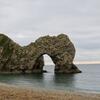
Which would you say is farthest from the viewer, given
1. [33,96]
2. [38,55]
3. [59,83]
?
[38,55]

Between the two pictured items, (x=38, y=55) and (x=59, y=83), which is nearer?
(x=59, y=83)

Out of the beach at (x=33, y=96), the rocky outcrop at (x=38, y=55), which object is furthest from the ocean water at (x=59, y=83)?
the rocky outcrop at (x=38, y=55)

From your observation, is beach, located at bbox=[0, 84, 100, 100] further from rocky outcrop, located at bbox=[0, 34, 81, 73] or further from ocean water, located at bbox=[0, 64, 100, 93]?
rocky outcrop, located at bbox=[0, 34, 81, 73]

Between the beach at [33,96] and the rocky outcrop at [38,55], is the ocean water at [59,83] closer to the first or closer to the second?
the beach at [33,96]

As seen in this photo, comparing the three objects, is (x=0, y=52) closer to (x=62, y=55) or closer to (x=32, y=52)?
(x=32, y=52)

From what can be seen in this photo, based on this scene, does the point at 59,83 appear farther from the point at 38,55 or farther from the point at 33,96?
the point at 38,55

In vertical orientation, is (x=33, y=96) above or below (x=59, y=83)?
above

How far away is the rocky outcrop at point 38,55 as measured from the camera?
153 m

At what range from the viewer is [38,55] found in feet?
513

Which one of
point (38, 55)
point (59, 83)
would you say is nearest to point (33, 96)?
point (59, 83)

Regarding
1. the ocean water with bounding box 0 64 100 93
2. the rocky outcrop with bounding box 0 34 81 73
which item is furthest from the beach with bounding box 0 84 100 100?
the rocky outcrop with bounding box 0 34 81 73

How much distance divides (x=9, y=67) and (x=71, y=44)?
Result: 32.5 meters

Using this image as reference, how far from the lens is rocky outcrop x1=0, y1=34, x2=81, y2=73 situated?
Result: 153475 mm

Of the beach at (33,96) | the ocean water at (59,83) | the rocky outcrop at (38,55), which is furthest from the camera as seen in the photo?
the rocky outcrop at (38,55)
